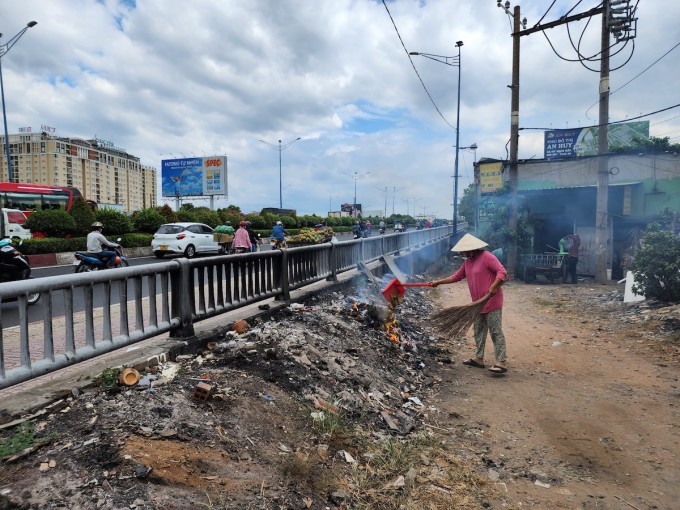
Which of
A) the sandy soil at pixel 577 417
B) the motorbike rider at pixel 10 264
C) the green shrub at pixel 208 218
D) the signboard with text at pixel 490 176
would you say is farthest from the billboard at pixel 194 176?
the sandy soil at pixel 577 417

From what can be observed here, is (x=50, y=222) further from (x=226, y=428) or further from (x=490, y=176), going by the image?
(x=226, y=428)

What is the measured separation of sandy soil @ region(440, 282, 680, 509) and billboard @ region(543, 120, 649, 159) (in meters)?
21.0

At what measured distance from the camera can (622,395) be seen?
502 centimetres

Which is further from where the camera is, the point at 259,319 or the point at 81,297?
the point at 259,319

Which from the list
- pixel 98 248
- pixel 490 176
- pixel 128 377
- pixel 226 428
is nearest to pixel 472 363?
pixel 226 428

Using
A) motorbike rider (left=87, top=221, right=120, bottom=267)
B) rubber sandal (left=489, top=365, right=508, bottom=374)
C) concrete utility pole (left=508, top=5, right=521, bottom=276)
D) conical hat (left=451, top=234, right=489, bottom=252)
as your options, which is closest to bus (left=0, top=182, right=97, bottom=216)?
motorbike rider (left=87, top=221, right=120, bottom=267)

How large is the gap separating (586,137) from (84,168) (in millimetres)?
97840

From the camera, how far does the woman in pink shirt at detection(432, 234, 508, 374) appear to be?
5.84 m

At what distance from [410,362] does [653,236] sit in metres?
6.51

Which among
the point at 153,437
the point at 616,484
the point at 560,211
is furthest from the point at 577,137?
the point at 153,437

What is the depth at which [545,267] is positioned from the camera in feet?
48.9

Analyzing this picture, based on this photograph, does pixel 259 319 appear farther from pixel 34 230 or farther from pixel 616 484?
pixel 34 230

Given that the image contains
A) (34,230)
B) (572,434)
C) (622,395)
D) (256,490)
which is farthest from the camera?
(34,230)

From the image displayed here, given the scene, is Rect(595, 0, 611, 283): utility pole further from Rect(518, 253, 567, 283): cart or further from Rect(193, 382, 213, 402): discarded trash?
Rect(193, 382, 213, 402): discarded trash
